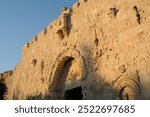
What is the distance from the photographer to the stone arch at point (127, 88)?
23.0 ft

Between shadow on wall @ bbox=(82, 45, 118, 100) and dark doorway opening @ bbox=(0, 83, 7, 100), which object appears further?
dark doorway opening @ bbox=(0, 83, 7, 100)

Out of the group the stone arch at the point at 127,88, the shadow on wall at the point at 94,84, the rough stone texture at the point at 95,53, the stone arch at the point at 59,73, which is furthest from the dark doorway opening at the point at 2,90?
Answer: the stone arch at the point at 127,88

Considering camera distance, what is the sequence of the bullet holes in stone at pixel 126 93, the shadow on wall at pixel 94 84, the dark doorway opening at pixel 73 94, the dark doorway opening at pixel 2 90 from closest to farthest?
the bullet holes in stone at pixel 126 93, the shadow on wall at pixel 94 84, the dark doorway opening at pixel 73 94, the dark doorway opening at pixel 2 90

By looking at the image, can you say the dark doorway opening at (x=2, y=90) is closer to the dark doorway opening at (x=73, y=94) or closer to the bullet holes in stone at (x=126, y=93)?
the dark doorway opening at (x=73, y=94)

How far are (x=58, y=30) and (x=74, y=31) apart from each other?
109 centimetres

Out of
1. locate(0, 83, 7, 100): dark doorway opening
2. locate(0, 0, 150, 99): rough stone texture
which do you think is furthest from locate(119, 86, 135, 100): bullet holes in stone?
locate(0, 83, 7, 100): dark doorway opening

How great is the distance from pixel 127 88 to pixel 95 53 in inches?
81.0

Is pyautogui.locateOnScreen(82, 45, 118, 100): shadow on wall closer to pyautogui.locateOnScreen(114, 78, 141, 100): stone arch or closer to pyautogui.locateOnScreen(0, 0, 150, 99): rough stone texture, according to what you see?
pyautogui.locateOnScreen(0, 0, 150, 99): rough stone texture

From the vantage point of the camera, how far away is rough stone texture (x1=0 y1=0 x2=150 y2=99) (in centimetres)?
725

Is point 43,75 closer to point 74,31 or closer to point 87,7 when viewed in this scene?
point 74,31

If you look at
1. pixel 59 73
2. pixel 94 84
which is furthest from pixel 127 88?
pixel 59 73

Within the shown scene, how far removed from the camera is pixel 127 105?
4891 millimetres

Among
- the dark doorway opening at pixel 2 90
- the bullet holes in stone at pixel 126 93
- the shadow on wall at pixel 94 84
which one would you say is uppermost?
the dark doorway opening at pixel 2 90

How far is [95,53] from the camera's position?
8883mm
